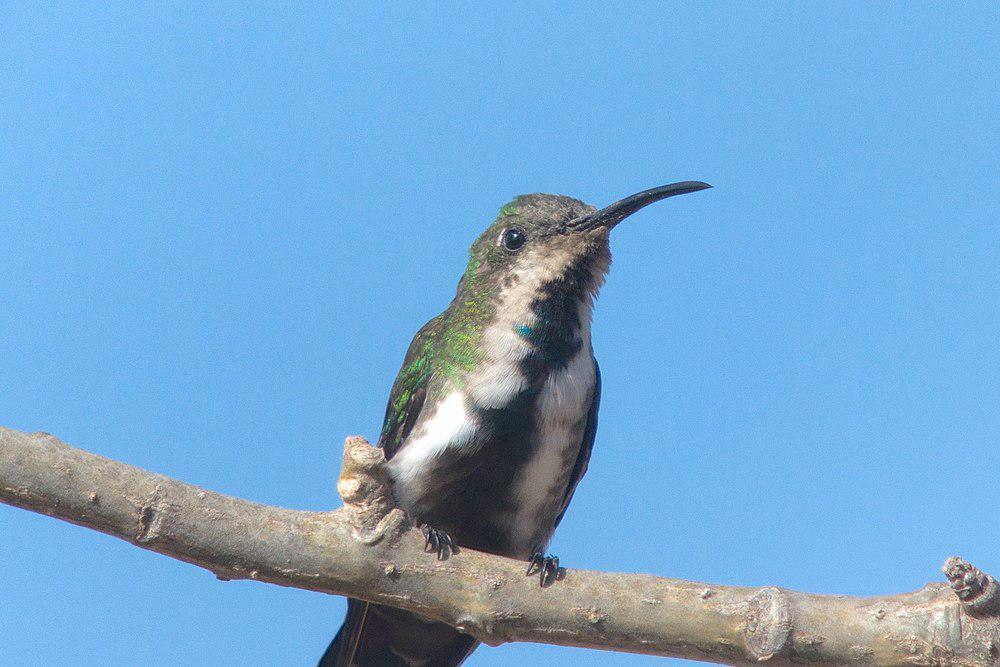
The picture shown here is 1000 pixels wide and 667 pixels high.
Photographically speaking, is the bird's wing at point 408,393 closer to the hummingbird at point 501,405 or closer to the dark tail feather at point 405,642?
the hummingbird at point 501,405

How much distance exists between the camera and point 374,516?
449cm

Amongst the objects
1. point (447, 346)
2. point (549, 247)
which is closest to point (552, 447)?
point (447, 346)

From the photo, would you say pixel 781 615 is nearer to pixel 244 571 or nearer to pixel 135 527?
pixel 244 571

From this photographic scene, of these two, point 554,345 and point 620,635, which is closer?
point 620,635

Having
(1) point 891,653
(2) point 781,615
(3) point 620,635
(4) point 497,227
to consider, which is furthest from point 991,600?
(4) point 497,227

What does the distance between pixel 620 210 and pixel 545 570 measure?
2.52m

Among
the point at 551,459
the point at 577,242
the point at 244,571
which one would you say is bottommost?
the point at 244,571

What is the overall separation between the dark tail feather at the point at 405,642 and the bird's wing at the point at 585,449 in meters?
0.93

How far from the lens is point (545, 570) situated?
4496 mm

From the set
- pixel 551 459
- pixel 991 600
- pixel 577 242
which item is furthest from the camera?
pixel 577 242

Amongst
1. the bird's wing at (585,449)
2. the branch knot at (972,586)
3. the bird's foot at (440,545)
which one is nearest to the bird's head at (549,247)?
the bird's wing at (585,449)

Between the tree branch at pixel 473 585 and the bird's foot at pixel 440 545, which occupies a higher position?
the bird's foot at pixel 440 545

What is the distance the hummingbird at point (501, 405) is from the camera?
5.48 m

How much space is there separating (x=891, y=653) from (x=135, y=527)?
2.89 m
